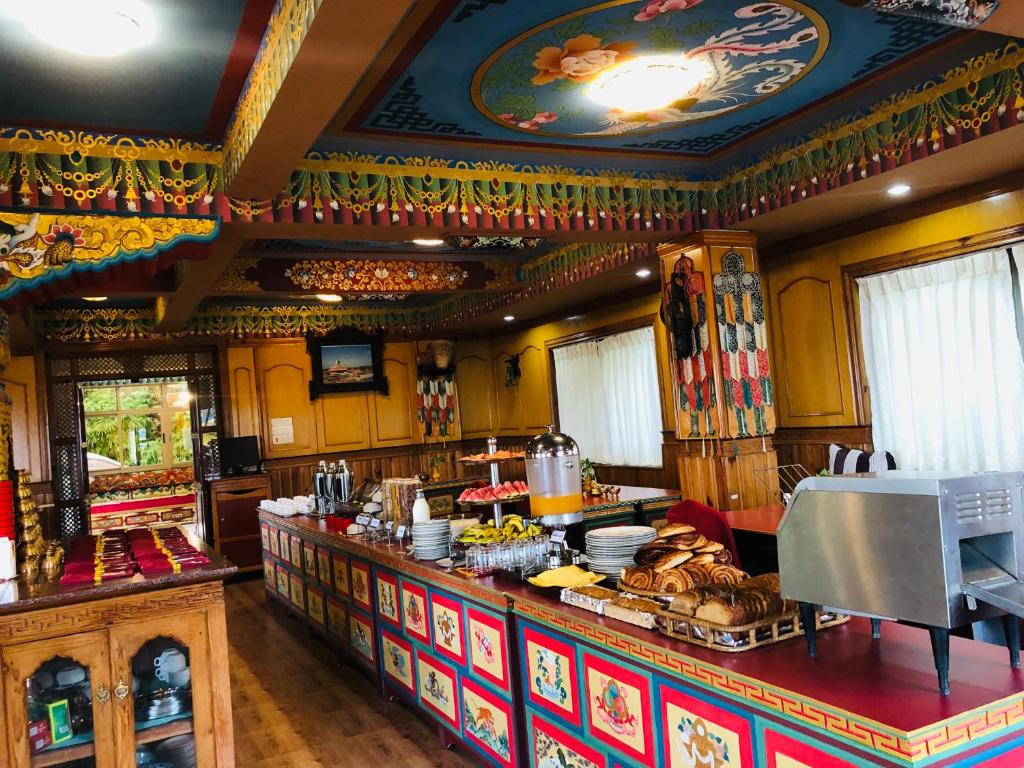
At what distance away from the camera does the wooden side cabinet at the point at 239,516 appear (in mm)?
8953

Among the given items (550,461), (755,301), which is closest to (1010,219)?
(755,301)

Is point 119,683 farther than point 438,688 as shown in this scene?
No

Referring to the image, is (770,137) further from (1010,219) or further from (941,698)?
(941,698)

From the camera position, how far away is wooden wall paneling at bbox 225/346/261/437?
31.5ft

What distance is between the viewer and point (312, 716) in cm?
451

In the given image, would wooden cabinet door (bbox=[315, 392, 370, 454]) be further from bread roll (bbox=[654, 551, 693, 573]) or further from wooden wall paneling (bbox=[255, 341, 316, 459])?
bread roll (bbox=[654, 551, 693, 573])

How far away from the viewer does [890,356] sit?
5824 mm

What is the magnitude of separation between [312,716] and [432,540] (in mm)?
1426

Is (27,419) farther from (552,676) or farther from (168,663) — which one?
(552,676)

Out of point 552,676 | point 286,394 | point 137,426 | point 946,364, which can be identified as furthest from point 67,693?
point 137,426

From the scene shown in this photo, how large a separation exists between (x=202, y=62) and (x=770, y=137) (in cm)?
360

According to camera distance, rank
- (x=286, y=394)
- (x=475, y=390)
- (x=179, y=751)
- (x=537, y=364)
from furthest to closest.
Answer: (x=475, y=390) < (x=537, y=364) < (x=286, y=394) < (x=179, y=751)

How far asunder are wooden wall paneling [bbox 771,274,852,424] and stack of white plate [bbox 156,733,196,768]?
5071mm

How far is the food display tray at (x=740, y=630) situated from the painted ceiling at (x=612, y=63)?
241cm
